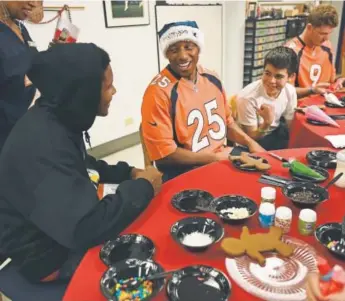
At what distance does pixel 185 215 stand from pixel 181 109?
2.73 ft

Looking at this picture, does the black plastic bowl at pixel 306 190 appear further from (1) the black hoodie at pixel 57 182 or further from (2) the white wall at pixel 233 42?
(2) the white wall at pixel 233 42

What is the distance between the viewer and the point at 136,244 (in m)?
0.99

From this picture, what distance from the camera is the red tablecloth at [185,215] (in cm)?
85

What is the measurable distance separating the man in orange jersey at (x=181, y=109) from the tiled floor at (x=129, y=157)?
161 cm

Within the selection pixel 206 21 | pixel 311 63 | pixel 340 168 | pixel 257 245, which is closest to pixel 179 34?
pixel 340 168

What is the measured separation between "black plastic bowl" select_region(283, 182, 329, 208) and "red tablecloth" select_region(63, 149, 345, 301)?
2cm

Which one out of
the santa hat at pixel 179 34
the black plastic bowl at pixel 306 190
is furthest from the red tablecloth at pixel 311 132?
the santa hat at pixel 179 34

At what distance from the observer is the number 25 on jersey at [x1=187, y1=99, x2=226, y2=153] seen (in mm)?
1887

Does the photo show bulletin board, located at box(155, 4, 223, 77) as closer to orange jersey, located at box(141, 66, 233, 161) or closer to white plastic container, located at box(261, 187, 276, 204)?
orange jersey, located at box(141, 66, 233, 161)

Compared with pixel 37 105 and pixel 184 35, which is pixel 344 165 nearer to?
pixel 184 35

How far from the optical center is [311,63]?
3068 millimetres

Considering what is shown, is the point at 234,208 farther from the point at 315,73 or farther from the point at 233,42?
the point at 233,42

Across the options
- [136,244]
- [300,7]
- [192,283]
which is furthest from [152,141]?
[300,7]

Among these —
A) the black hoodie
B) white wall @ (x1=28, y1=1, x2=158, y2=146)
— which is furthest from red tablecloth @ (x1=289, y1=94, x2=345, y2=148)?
white wall @ (x1=28, y1=1, x2=158, y2=146)
